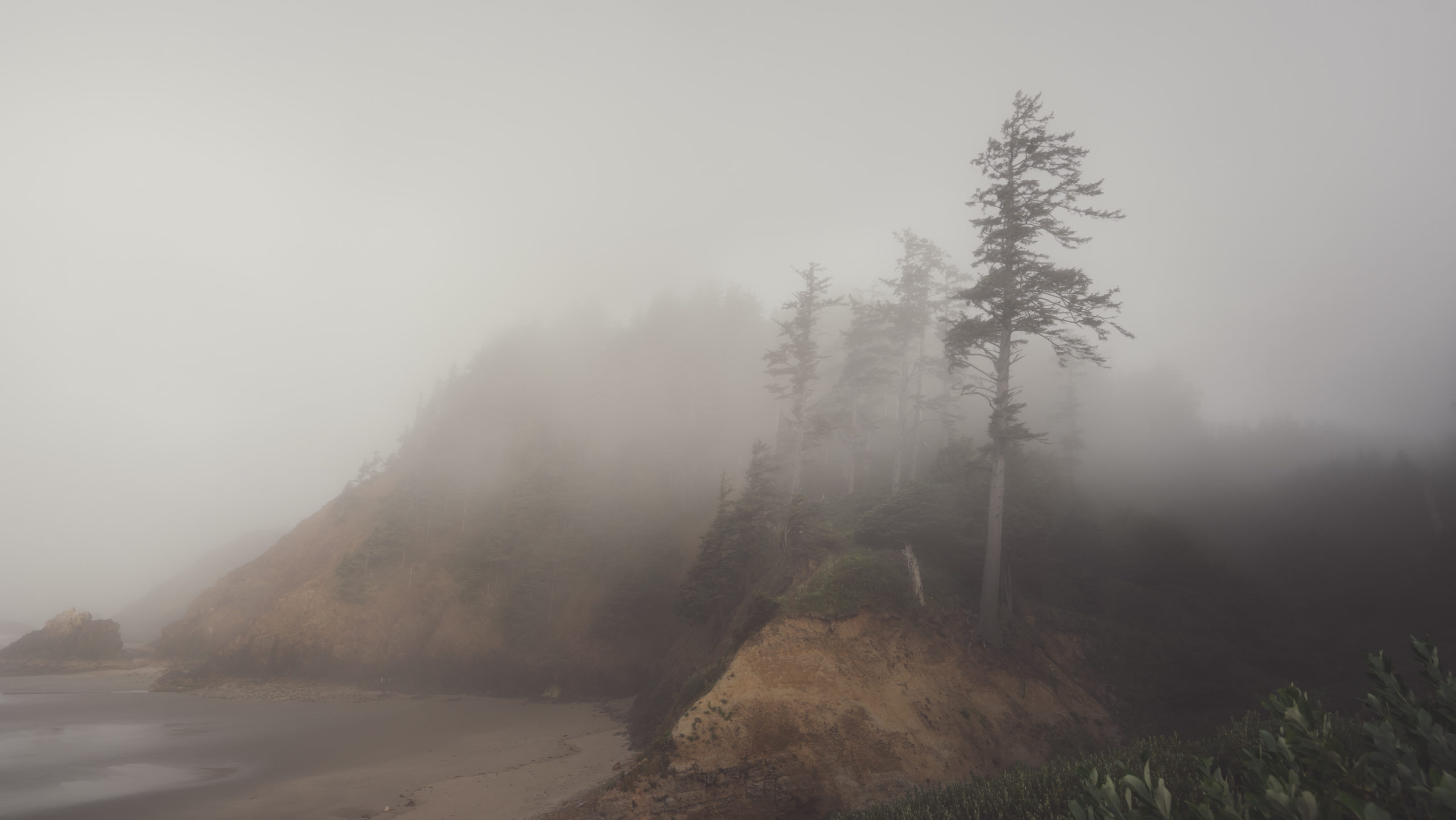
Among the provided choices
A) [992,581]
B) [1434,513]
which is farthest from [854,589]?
[1434,513]

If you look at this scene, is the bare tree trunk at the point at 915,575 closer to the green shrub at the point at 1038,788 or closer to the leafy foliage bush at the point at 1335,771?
the green shrub at the point at 1038,788

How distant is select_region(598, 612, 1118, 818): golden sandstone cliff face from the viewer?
47.2 feet

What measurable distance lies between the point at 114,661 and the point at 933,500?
211ft

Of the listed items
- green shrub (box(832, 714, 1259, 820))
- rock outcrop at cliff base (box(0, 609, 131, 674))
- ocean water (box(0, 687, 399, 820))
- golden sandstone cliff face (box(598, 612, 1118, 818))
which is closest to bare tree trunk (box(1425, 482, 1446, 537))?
golden sandstone cliff face (box(598, 612, 1118, 818))

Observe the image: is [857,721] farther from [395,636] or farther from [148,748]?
[395,636]

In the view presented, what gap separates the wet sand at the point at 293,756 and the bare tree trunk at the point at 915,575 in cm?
1370

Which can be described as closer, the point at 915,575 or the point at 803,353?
the point at 915,575

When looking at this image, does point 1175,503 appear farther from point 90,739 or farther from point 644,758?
point 90,739

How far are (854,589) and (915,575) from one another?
2812 mm

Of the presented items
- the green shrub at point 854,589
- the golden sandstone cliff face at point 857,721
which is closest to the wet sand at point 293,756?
the golden sandstone cliff face at point 857,721

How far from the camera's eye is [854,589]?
19500 millimetres

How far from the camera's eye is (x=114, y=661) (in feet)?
129

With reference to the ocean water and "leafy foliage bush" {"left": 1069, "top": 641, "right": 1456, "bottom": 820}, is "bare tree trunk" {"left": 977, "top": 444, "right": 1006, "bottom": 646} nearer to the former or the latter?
"leafy foliage bush" {"left": 1069, "top": 641, "right": 1456, "bottom": 820}

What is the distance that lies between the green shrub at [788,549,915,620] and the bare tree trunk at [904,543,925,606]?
0.60ft
